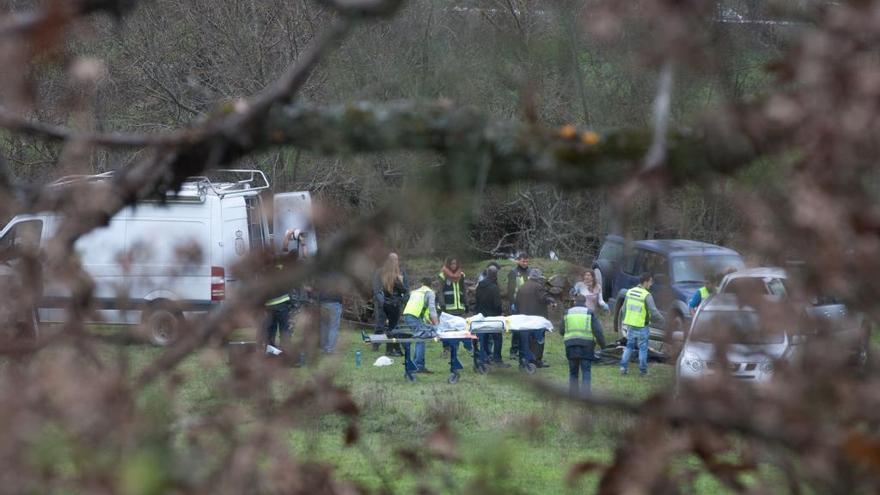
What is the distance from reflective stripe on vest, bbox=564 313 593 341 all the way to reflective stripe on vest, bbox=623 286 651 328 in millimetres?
1798

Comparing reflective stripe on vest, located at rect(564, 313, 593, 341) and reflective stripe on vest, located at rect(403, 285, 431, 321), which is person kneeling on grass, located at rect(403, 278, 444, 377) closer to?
reflective stripe on vest, located at rect(403, 285, 431, 321)

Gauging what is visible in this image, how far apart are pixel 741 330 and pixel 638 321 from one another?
13.4 meters

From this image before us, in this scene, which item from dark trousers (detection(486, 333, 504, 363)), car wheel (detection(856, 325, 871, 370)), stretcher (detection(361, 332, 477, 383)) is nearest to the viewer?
car wheel (detection(856, 325, 871, 370))

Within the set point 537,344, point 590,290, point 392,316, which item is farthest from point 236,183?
point 590,290

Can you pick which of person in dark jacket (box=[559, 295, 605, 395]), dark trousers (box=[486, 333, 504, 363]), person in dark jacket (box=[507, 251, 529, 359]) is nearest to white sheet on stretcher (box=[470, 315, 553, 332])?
dark trousers (box=[486, 333, 504, 363])

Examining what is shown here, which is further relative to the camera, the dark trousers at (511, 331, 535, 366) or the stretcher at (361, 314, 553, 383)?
the dark trousers at (511, 331, 535, 366)

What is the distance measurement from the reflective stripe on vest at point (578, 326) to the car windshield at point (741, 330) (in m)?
11.1

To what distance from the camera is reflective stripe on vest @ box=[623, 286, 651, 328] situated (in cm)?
1593

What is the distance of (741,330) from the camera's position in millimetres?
2701

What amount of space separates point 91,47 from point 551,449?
462 inches

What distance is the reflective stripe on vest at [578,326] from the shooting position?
1398 centimetres

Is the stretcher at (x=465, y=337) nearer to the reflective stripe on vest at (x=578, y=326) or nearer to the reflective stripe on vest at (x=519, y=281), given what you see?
the reflective stripe on vest at (x=519, y=281)

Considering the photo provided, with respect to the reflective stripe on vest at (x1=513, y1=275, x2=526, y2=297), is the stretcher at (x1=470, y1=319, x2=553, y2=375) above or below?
below

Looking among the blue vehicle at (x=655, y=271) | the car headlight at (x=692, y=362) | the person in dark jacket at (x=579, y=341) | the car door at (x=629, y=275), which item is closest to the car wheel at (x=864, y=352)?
the car headlight at (x=692, y=362)
